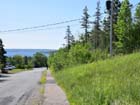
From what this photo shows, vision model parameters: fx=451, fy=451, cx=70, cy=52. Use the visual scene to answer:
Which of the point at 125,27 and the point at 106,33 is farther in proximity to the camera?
the point at 106,33

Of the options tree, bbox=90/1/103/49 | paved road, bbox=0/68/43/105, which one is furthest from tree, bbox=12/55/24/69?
paved road, bbox=0/68/43/105

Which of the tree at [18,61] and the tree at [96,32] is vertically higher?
the tree at [96,32]

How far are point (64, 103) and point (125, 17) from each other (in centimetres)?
4829

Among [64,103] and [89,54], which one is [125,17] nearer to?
[89,54]

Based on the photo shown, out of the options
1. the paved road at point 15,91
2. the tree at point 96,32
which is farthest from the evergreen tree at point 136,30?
the tree at point 96,32

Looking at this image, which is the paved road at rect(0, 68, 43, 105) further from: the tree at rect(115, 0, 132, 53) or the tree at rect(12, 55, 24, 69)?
the tree at rect(12, 55, 24, 69)

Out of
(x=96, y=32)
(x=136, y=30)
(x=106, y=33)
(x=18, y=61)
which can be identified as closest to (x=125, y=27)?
(x=136, y=30)

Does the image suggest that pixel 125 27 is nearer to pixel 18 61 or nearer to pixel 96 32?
pixel 96 32

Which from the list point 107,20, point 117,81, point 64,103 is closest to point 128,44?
point 107,20

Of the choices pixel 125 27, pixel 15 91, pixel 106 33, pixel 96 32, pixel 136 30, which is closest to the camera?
pixel 15 91

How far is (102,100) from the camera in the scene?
14.6m

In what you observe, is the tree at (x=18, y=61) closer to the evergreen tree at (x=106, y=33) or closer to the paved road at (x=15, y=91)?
the evergreen tree at (x=106, y=33)

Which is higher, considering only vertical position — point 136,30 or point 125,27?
point 125,27

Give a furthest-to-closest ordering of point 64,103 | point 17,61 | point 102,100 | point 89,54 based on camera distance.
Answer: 1. point 17,61
2. point 89,54
3. point 64,103
4. point 102,100
